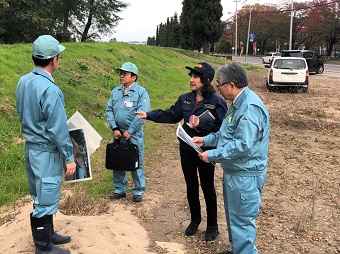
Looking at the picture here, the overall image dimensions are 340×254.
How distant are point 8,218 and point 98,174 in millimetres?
1817

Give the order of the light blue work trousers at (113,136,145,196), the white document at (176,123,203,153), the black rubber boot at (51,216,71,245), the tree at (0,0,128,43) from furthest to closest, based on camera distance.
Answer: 1. the tree at (0,0,128,43)
2. the light blue work trousers at (113,136,145,196)
3. the black rubber boot at (51,216,71,245)
4. the white document at (176,123,203,153)

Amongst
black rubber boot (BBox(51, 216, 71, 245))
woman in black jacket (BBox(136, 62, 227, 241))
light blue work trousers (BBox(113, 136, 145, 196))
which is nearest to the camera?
black rubber boot (BBox(51, 216, 71, 245))

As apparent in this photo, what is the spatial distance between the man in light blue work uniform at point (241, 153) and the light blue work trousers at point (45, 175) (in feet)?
4.09

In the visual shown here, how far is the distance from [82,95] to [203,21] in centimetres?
3196

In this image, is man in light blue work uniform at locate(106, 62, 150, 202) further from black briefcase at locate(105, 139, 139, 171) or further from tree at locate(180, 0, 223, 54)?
tree at locate(180, 0, 223, 54)

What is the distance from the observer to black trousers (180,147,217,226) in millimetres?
3763

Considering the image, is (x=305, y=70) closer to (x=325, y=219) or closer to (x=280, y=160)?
(x=280, y=160)

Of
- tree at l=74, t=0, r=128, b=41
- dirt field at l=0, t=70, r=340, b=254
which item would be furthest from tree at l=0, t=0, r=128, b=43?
dirt field at l=0, t=70, r=340, b=254

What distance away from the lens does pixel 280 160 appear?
6988 mm

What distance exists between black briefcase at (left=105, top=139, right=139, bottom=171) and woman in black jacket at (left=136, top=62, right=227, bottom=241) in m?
0.80

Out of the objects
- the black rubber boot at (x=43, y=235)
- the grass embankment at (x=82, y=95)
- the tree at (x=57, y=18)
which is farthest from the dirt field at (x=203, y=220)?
the tree at (x=57, y=18)

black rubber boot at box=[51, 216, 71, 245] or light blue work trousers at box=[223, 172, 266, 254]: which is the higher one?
light blue work trousers at box=[223, 172, 266, 254]

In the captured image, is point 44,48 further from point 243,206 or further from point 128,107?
point 243,206

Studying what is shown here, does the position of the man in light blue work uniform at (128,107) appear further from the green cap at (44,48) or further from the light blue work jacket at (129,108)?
the green cap at (44,48)
